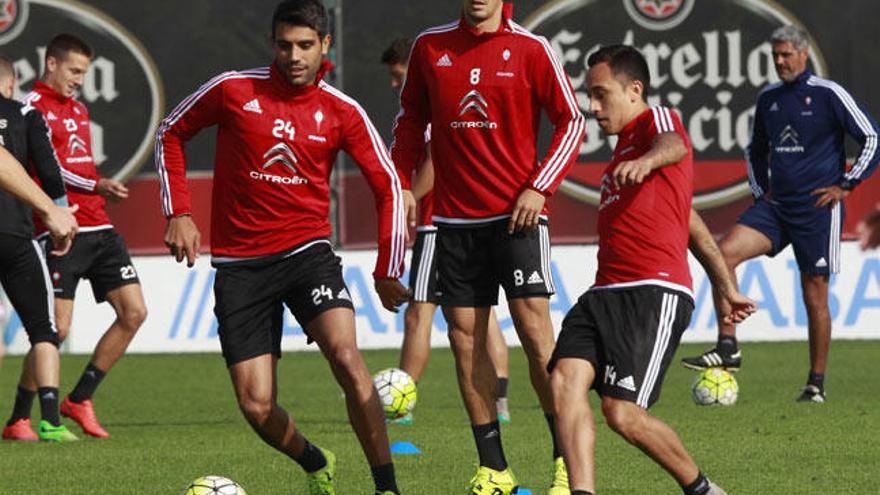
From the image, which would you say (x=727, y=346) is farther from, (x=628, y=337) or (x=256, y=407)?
(x=628, y=337)

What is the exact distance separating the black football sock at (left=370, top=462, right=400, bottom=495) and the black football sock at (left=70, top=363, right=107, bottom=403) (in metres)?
3.73

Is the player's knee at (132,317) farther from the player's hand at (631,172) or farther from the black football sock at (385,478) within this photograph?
the player's hand at (631,172)

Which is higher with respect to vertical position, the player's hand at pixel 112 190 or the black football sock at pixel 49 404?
the player's hand at pixel 112 190

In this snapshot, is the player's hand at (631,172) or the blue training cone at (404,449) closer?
the player's hand at (631,172)

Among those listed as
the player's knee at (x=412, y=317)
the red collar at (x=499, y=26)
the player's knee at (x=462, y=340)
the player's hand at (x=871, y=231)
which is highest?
the player's hand at (x=871, y=231)

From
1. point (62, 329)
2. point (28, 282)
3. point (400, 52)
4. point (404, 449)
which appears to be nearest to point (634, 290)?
point (404, 449)

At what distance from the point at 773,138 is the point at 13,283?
16.9ft

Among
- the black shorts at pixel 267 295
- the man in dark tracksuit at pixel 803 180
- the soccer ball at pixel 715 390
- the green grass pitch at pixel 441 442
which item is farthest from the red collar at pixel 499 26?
the man in dark tracksuit at pixel 803 180

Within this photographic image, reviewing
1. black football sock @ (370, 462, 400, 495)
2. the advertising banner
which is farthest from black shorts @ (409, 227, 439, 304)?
the advertising banner

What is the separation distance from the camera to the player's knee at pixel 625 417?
6.93 meters

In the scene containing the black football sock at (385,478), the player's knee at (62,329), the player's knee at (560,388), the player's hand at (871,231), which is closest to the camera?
the player's hand at (871,231)

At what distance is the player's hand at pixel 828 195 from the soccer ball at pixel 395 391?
3411 millimetres

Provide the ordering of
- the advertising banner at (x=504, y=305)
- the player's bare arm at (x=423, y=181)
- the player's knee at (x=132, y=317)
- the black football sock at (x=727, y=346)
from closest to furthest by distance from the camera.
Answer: the player's bare arm at (x=423, y=181)
the player's knee at (x=132, y=317)
the black football sock at (x=727, y=346)
the advertising banner at (x=504, y=305)

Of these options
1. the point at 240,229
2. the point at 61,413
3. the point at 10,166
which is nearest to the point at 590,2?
the point at 61,413
